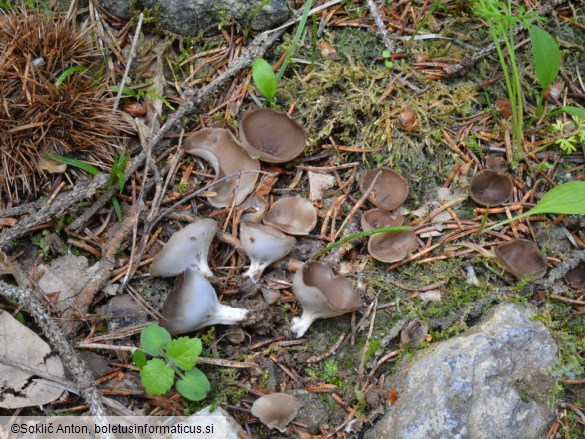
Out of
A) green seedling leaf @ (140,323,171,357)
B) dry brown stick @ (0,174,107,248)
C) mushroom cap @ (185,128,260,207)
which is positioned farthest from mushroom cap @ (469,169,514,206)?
A: dry brown stick @ (0,174,107,248)

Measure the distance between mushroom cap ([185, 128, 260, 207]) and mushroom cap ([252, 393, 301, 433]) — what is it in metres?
1.22

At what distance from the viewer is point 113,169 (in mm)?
3326

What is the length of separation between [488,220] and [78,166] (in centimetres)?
254

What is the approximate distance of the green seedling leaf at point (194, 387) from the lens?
2.91 m

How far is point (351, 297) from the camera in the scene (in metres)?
3.21

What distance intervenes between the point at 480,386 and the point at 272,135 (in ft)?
6.33

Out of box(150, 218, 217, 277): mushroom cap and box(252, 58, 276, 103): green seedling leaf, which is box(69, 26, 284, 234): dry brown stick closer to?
box(252, 58, 276, 103): green seedling leaf

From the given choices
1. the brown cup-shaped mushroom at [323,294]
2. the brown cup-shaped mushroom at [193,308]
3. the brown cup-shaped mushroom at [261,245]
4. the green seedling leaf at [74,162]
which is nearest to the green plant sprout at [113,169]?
the green seedling leaf at [74,162]

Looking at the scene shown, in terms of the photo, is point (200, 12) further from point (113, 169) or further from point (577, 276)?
point (577, 276)

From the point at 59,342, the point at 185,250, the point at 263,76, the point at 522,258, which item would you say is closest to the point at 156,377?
the point at 59,342

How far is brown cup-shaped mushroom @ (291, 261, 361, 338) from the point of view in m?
3.10

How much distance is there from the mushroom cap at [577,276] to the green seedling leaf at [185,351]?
7.31 ft

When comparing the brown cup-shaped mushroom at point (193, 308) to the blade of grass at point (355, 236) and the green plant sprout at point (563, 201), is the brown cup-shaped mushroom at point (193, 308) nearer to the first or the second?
the blade of grass at point (355, 236)

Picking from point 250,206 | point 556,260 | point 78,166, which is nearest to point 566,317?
point 556,260
